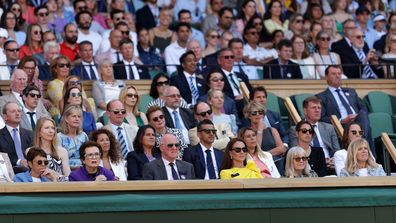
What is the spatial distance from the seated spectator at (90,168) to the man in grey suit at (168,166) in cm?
45

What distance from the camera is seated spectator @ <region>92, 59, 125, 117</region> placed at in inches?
797

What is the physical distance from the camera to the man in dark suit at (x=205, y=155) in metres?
17.9

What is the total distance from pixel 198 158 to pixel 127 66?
3778 mm

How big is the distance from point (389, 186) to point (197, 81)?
254 inches

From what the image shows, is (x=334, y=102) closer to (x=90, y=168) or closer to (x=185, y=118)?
(x=185, y=118)

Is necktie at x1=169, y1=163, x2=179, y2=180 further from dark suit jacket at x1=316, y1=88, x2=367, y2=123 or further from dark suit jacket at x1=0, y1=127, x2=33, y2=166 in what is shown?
dark suit jacket at x1=316, y1=88, x2=367, y2=123

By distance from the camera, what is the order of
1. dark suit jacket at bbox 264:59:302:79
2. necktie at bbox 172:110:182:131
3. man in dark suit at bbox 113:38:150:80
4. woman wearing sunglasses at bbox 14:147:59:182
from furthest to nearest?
dark suit jacket at bbox 264:59:302:79 < man in dark suit at bbox 113:38:150:80 < necktie at bbox 172:110:182:131 < woman wearing sunglasses at bbox 14:147:59:182

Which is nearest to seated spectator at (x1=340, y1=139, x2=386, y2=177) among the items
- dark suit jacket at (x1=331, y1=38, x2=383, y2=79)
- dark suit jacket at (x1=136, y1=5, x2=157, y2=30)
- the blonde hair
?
the blonde hair

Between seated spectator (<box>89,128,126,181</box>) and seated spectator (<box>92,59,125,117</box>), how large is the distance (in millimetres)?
2446

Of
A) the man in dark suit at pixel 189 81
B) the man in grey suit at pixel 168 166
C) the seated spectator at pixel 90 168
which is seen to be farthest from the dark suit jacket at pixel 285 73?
the seated spectator at pixel 90 168

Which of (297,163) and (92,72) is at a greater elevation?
(92,72)

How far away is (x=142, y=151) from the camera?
17906mm

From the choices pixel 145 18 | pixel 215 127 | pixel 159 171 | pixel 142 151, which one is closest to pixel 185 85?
pixel 215 127

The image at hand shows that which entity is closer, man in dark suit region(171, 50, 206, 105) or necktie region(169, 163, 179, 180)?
necktie region(169, 163, 179, 180)
